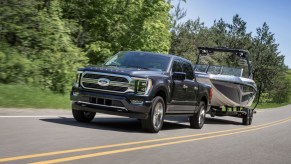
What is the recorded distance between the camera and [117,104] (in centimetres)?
1046

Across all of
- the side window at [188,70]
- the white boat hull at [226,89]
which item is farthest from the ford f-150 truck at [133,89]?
the white boat hull at [226,89]

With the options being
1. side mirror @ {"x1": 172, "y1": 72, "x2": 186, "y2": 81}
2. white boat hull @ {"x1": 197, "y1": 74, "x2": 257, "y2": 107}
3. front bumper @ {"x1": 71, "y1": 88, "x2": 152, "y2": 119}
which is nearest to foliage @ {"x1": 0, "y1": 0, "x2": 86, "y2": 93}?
white boat hull @ {"x1": 197, "y1": 74, "x2": 257, "y2": 107}

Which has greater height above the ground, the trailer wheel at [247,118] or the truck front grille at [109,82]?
the truck front grille at [109,82]

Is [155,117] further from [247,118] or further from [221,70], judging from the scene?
[247,118]

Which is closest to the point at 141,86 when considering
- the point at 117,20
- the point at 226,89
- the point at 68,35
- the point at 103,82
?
the point at 103,82

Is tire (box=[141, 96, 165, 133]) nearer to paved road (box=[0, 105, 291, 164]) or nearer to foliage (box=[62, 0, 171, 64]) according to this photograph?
paved road (box=[0, 105, 291, 164])

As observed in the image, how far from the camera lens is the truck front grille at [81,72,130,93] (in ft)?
34.6

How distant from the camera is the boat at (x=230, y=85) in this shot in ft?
58.8

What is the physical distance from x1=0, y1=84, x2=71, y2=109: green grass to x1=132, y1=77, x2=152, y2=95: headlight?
4472 mm

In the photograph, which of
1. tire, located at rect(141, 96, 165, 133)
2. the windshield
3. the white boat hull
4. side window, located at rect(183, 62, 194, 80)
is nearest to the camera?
tire, located at rect(141, 96, 165, 133)

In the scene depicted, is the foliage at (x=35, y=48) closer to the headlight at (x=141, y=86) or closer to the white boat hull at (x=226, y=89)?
the white boat hull at (x=226, y=89)

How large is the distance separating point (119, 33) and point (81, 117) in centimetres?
1826

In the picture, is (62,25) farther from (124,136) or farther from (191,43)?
(191,43)

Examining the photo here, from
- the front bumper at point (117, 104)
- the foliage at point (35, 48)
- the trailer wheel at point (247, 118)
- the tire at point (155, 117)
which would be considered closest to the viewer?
the front bumper at point (117, 104)
